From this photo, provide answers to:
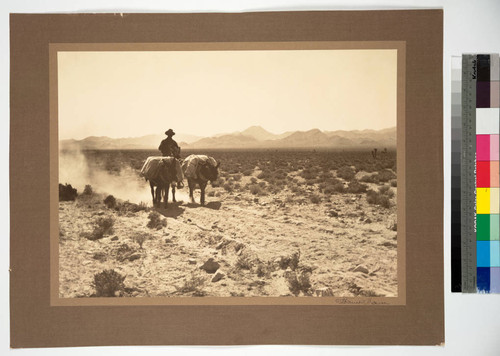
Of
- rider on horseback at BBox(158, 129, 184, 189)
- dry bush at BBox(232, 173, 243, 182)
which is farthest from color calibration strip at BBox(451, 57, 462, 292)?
rider on horseback at BBox(158, 129, 184, 189)

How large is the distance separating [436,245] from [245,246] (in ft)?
3.87

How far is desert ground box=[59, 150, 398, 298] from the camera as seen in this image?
105 inches

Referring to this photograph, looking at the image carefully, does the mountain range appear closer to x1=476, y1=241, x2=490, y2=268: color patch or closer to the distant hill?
the distant hill

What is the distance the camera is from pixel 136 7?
8.80ft

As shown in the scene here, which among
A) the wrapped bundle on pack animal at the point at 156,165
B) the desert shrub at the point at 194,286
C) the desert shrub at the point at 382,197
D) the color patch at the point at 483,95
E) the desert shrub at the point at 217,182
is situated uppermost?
the color patch at the point at 483,95

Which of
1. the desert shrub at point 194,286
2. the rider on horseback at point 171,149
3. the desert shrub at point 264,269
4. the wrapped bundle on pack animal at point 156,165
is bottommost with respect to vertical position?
the desert shrub at point 194,286

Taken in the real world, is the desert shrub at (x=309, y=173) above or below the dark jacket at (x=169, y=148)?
below

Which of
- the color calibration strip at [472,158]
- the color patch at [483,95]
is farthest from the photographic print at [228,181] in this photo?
the color patch at [483,95]

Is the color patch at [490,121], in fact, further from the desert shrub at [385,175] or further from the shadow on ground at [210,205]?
the shadow on ground at [210,205]

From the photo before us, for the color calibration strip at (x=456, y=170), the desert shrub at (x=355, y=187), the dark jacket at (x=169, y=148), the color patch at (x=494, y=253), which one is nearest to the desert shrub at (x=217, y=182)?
the dark jacket at (x=169, y=148)

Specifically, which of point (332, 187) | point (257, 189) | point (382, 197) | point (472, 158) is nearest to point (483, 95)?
point (472, 158)

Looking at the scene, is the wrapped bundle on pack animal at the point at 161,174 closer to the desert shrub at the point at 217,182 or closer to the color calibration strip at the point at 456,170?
the desert shrub at the point at 217,182

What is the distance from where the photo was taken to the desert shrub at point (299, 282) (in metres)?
2.65

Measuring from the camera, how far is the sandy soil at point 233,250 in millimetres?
2660
